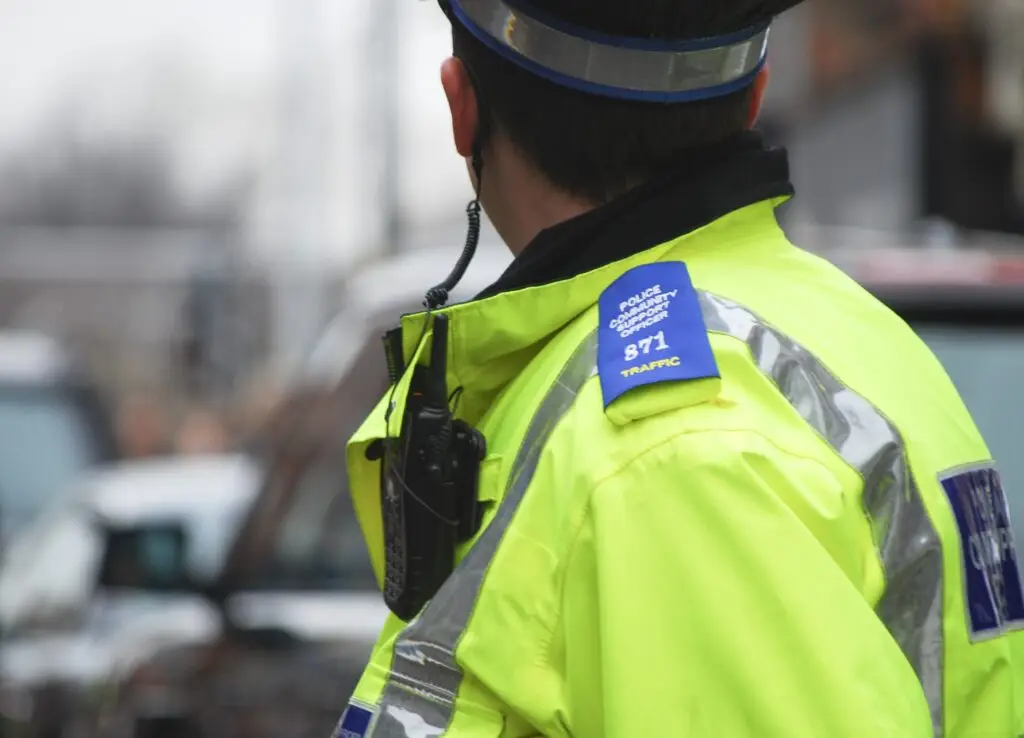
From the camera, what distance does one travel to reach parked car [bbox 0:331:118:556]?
805cm

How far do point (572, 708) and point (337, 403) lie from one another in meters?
2.72

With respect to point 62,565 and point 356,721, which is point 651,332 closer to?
point 356,721

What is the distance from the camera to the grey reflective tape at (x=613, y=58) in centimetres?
152

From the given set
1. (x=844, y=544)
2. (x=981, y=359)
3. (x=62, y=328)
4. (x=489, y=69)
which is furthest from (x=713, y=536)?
(x=62, y=328)

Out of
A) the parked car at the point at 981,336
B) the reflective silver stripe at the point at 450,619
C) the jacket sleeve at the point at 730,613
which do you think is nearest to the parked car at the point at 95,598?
the parked car at the point at 981,336

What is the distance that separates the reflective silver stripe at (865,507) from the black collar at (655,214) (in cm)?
12

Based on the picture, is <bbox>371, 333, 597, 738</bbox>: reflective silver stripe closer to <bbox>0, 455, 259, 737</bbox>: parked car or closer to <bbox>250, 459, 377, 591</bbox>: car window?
<bbox>250, 459, 377, 591</bbox>: car window

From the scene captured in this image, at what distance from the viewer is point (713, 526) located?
4.23 feet

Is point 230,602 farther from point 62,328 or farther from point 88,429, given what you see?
point 62,328

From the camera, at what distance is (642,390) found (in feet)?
4.48

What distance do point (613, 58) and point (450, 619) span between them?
548mm

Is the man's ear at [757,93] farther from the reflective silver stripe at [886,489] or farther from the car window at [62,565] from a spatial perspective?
the car window at [62,565]

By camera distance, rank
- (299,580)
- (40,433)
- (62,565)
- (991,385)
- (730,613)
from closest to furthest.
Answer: (730,613), (991,385), (299,580), (62,565), (40,433)

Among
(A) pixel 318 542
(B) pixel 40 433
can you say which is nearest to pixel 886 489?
(A) pixel 318 542
